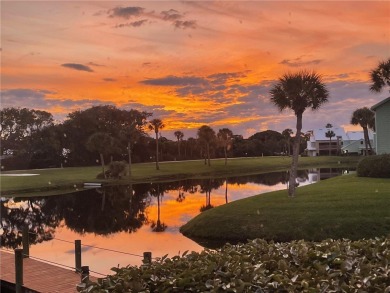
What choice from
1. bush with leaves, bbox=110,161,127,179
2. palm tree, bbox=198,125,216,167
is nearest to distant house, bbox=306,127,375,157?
palm tree, bbox=198,125,216,167

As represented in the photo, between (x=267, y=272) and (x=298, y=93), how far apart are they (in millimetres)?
21730

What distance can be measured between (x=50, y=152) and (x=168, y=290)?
91.9 metres

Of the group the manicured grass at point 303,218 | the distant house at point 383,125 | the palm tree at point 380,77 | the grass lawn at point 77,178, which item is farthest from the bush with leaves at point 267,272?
the grass lawn at point 77,178

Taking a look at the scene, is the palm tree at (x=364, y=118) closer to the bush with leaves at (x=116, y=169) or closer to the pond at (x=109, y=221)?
the pond at (x=109, y=221)

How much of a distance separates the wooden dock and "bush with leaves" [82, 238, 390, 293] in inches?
230

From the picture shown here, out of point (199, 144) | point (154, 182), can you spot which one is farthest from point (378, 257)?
point (199, 144)

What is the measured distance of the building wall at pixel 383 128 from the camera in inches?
1547

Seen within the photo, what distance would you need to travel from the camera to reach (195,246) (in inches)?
830

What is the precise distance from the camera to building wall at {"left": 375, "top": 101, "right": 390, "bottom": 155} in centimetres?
3928

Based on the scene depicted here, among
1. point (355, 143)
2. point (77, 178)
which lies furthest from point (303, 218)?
point (355, 143)

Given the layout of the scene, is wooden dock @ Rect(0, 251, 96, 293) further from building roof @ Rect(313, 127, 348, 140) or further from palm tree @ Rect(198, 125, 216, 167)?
building roof @ Rect(313, 127, 348, 140)

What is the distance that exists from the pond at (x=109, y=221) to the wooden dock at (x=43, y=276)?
911 mm

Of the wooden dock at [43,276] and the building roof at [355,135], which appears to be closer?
the wooden dock at [43,276]

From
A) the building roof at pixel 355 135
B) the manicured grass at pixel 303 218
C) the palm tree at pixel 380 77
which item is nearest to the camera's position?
the manicured grass at pixel 303 218
